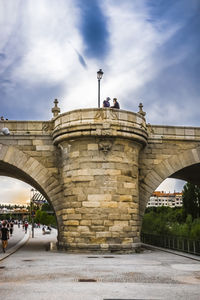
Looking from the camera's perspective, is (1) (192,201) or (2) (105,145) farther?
(1) (192,201)

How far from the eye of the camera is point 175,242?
18766 mm

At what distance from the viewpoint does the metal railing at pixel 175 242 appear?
1598 cm

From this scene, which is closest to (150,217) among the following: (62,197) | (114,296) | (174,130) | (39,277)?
(174,130)

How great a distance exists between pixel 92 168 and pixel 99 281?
26.2ft

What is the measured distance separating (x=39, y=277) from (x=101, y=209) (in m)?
6.99

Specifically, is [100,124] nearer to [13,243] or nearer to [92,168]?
[92,168]

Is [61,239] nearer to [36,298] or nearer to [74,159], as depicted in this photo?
[74,159]

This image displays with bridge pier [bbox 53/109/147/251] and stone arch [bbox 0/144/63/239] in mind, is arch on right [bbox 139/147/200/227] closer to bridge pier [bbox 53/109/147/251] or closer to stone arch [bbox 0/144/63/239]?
bridge pier [bbox 53/109/147/251]

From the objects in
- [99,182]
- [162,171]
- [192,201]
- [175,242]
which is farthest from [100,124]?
[192,201]

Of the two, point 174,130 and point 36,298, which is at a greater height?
point 174,130

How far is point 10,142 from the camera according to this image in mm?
18047

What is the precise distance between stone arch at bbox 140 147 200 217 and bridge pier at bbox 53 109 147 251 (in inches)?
53.5

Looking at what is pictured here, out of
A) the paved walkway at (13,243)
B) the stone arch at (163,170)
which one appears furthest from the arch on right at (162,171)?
A: the paved walkway at (13,243)

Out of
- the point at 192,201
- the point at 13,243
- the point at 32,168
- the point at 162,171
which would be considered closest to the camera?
the point at 32,168
